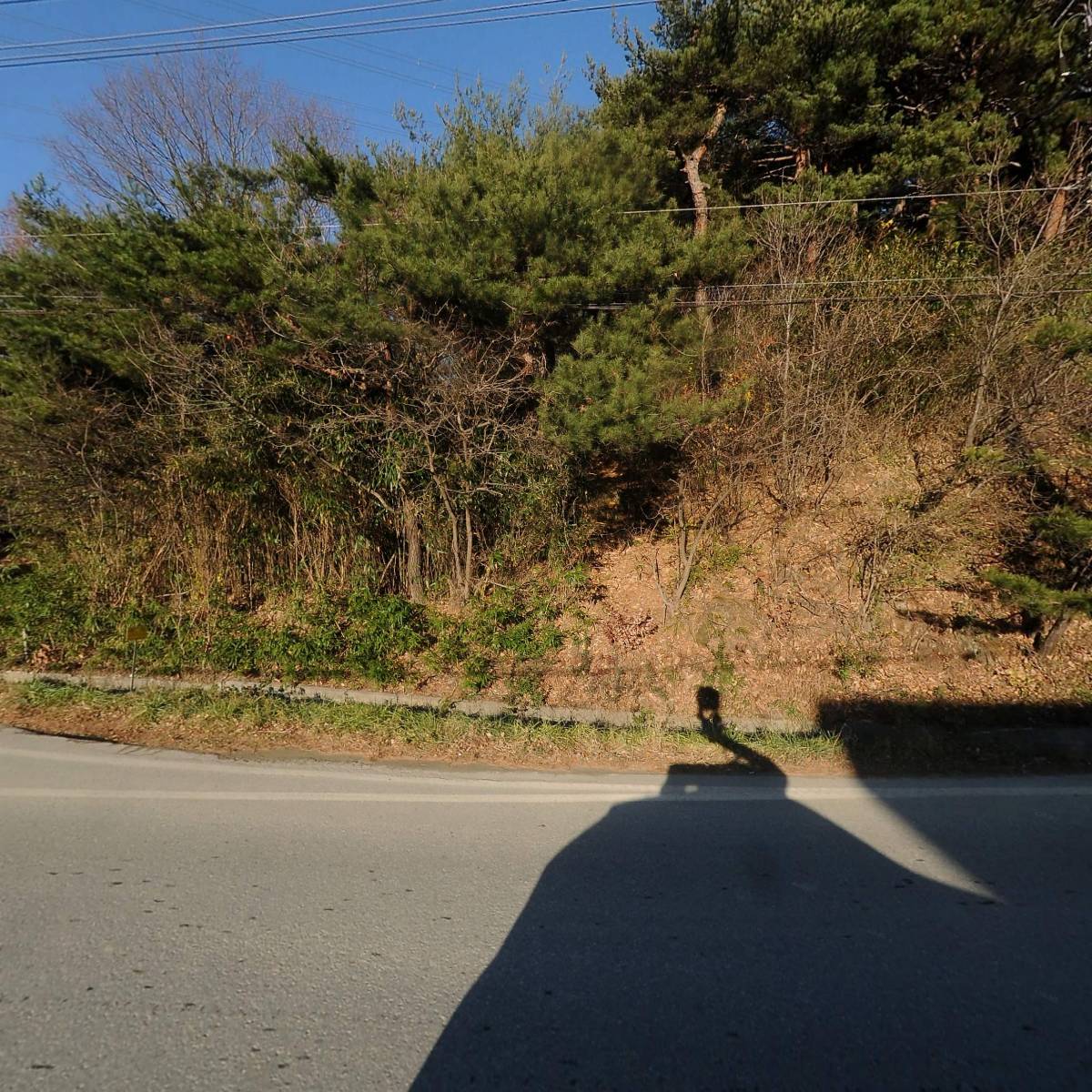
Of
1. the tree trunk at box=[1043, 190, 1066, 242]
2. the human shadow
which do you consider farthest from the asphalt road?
the tree trunk at box=[1043, 190, 1066, 242]

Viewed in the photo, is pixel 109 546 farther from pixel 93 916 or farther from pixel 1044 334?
pixel 1044 334

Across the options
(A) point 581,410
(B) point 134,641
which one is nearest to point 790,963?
(A) point 581,410

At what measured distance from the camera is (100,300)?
9.20m

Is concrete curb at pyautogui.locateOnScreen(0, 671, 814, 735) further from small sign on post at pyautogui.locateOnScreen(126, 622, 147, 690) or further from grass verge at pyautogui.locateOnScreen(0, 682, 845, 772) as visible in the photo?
grass verge at pyautogui.locateOnScreen(0, 682, 845, 772)

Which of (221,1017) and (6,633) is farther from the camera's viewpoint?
(6,633)

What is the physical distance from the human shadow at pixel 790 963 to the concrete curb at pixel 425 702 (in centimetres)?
256

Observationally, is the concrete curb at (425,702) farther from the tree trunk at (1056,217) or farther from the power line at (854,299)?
the tree trunk at (1056,217)

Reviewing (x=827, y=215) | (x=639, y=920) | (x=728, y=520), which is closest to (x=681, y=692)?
(x=728, y=520)

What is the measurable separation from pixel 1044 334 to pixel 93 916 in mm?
8724

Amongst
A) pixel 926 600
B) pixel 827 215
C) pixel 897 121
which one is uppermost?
pixel 897 121

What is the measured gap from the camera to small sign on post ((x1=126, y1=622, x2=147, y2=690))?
6977mm

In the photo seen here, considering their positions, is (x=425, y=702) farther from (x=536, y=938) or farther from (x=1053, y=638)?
(x=1053, y=638)

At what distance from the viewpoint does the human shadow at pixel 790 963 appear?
89.6 inches

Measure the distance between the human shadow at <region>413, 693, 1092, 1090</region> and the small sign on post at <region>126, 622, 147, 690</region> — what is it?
18.5 feet
